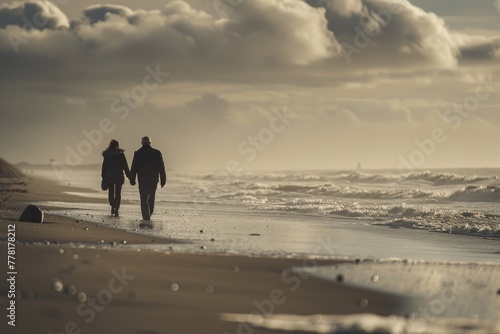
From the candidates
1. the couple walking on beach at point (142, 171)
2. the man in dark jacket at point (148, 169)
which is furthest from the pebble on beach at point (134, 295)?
the man in dark jacket at point (148, 169)

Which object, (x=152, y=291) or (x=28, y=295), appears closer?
(x=28, y=295)

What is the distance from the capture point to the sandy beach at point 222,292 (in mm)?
7637

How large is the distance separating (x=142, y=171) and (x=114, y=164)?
4.54 feet

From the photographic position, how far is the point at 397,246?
55.8 feet

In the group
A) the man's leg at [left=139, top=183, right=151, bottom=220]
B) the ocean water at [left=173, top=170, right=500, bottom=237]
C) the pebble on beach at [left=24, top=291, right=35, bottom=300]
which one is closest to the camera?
the pebble on beach at [left=24, top=291, right=35, bottom=300]

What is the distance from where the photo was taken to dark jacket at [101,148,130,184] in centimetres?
2350

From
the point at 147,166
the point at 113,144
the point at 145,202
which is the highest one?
the point at 113,144

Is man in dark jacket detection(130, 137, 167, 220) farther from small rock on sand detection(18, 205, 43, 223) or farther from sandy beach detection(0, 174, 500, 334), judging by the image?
sandy beach detection(0, 174, 500, 334)

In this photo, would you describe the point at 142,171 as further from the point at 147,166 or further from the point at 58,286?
the point at 58,286

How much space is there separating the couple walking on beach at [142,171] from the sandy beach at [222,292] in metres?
7.42

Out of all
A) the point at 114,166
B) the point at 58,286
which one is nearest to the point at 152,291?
the point at 58,286

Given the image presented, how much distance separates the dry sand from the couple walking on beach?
797cm

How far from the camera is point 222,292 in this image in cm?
978

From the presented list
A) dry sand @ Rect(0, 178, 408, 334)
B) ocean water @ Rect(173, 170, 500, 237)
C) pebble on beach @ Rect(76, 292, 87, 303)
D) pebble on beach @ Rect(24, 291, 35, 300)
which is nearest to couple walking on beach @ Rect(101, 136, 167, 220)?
ocean water @ Rect(173, 170, 500, 237)
